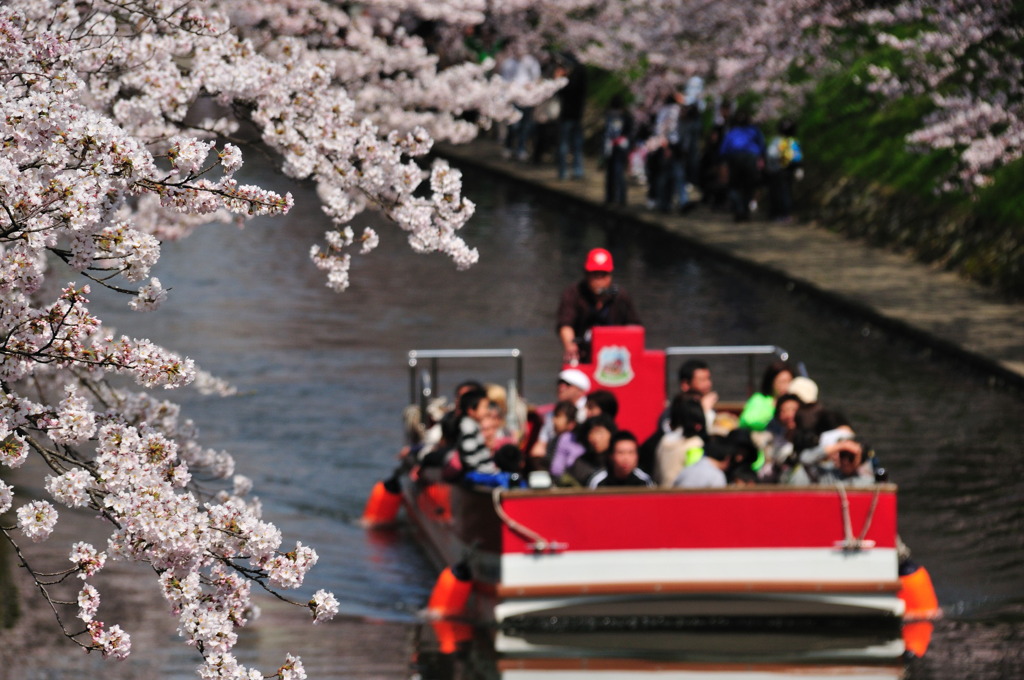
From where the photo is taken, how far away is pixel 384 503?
16641 mm

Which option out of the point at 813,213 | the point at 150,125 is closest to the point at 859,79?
the point at 813,213

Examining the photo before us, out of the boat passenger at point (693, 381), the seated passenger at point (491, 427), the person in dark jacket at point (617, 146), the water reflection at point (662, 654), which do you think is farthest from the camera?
the person in dark jacket at point (617, 146)

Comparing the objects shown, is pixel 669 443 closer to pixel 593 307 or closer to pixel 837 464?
pixel 837 464

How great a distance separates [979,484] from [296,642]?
650 cm

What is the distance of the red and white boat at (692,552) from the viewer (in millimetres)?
12492

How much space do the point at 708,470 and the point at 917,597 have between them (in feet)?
5.53

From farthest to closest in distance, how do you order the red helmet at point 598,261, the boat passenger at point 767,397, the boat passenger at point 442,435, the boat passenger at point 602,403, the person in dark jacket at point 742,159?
the person in dark jacket at point 742,159 → the red helmet at point 598,261 → the boat passenger at point 767,397 → the boat passenger at point 442,435 → the boat passenger at point 602,403

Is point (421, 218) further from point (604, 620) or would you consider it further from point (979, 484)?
point (979, 484)

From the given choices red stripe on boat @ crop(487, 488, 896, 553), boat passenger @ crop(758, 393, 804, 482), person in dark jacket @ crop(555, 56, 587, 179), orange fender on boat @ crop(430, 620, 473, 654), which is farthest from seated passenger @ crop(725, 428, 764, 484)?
person in dark jacket @ crop(555, 56, 587, 179)

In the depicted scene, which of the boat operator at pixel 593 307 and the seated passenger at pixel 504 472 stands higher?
the boat operator at pixel 593 307

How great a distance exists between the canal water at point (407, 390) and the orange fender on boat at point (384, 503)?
25 centimetres

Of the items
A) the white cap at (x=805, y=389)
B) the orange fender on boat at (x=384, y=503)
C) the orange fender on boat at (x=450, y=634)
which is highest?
the white cap at (x=805, y=389)

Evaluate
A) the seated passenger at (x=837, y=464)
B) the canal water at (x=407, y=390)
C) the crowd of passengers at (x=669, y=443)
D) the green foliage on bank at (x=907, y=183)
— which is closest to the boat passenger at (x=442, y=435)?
the crowd of passengers at (x=669, y=443)

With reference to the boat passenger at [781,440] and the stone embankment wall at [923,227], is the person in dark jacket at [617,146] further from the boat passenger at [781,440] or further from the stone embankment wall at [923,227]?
the boat passenger at [781,440]
